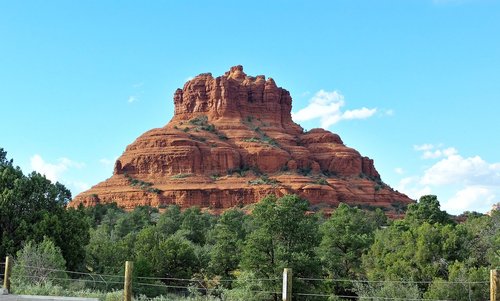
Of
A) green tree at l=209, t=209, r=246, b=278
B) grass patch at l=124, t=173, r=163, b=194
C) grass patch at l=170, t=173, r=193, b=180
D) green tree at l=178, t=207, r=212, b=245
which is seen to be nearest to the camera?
green tree at l=209, t=209, r=246, b=278

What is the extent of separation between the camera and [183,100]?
14088 centimetres

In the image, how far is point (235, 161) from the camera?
11938 centimetres

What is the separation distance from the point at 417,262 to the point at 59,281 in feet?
70.4

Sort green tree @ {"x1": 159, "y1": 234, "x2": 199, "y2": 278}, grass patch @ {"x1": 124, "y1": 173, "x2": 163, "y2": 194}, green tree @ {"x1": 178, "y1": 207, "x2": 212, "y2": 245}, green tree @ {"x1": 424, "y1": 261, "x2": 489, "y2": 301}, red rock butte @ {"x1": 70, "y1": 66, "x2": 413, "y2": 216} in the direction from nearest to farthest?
green tree @ {"x1": 424, "y1": 261, "x2": 489, "y2": 301} < green tree @ {"x1": 159, "y1": 234, "x2": 199, "y2": 278} < green tree @ {"x1": 178, "y1": 207, "x2": 212, "y2": 245} < red rock butte @ {"x1": 70, "y1": 66, "x2": 413, "y2": 216} < grass patch @ {"x1": 124, "y1": 173, "x2": 163, "y2": 194}

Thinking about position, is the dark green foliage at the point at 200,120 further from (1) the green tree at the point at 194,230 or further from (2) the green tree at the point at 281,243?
(2) the green tree at the point at 281,243

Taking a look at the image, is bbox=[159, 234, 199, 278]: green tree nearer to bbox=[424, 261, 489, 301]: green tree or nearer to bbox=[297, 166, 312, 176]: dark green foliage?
bbox=[424, 261, 489, 301]: green tree

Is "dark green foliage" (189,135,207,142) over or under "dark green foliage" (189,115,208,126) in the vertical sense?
under

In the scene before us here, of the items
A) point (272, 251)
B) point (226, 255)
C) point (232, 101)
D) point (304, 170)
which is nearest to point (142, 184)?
point (232, 101)

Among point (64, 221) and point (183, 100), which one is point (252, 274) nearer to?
point (64, 221)

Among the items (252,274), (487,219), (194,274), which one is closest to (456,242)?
(487,219)

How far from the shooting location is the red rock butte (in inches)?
4309

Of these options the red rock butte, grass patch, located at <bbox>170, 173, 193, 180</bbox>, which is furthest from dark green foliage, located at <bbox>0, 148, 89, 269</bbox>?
grass patch, located at <bbox>170, 173, 193, 180</bbox>

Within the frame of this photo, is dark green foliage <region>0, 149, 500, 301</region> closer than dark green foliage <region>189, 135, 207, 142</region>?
Yes

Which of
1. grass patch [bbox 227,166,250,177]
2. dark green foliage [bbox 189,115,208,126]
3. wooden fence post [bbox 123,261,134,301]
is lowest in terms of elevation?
wooden fence post [bbox 123,261,134,301]
